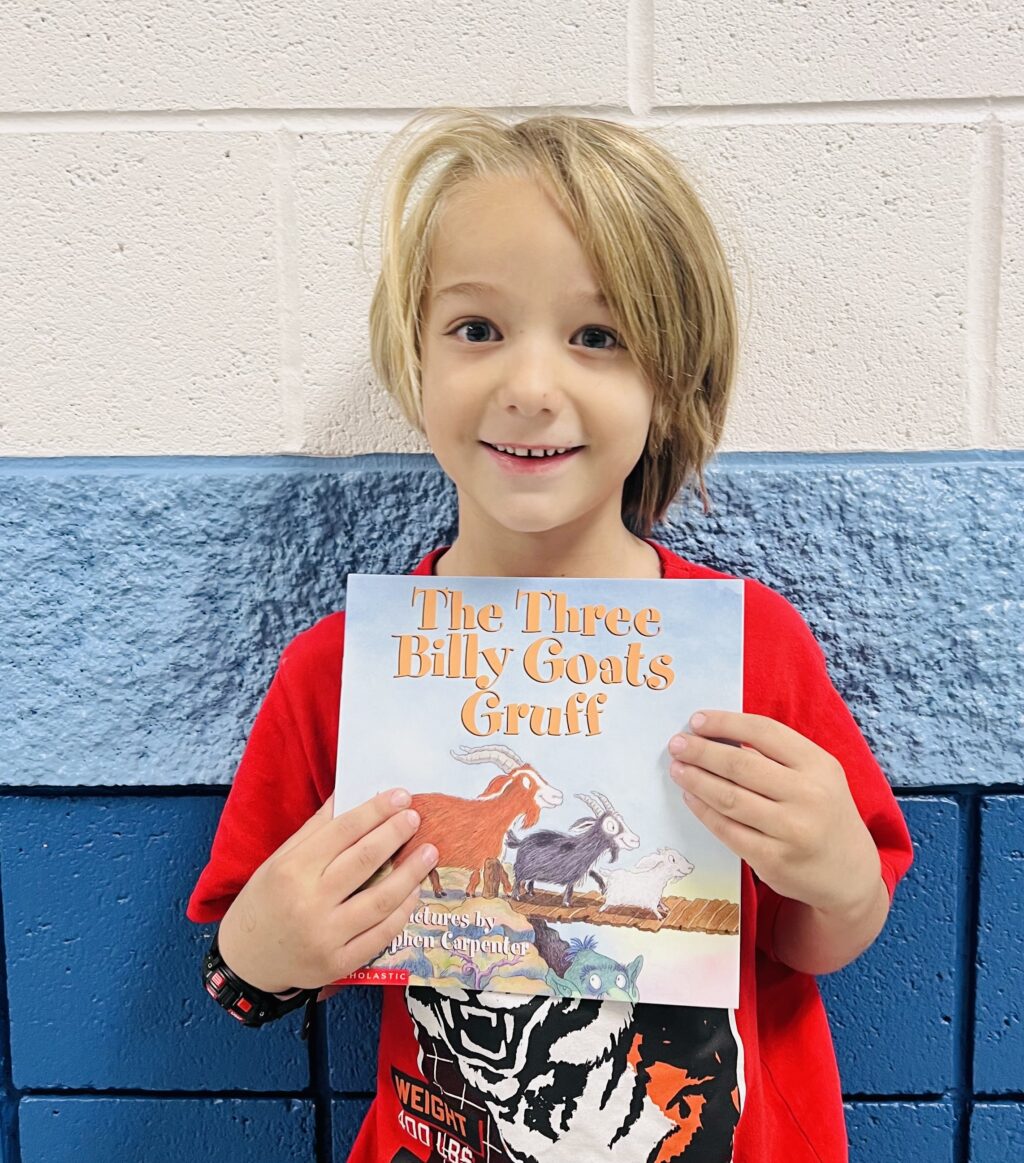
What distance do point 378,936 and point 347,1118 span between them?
443 millimetres

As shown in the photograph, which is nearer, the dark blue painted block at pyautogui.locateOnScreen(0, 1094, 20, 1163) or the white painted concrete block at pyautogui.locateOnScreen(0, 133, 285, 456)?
the white painted concrete block at pyautogui.locateOnScreen(0, 133, 285, 456)

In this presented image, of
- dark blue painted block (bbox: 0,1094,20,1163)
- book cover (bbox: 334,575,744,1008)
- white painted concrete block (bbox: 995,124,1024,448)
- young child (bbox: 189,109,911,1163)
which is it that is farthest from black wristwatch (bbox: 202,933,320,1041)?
white painted concrete block (bbox: 995,124,1024,448)

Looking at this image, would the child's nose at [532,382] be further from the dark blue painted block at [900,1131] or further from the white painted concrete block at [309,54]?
the dark blue painted block at [900,1131]

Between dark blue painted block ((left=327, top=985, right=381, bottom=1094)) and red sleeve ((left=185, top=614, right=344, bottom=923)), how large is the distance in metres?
0.26

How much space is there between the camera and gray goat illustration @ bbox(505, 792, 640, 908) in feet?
2.75

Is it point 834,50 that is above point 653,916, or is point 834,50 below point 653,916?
above

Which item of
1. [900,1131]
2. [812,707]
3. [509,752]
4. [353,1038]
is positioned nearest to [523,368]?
[509,752]

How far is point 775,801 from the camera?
2.66ft

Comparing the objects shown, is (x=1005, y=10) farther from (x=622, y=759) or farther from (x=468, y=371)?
(x=622, y=759)

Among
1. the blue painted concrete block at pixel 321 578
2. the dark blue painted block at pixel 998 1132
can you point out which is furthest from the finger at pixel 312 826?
the dark blue painted block at pixel 998 1132

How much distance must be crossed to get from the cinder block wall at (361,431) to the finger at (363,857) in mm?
304

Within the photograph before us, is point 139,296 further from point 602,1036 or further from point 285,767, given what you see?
point 602,1036

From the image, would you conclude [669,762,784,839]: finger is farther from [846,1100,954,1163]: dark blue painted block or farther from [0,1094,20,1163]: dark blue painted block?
[0,1094,20,1163]: dark blue painted block

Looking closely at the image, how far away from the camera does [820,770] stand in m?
0.83
